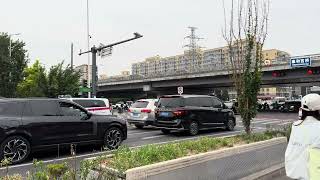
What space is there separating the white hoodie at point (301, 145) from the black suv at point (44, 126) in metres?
7.63

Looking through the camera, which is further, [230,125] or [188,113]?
[230,125]

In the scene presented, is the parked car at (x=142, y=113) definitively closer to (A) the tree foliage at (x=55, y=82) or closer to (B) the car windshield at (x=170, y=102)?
(B) the car windshield at (x=170, y=102)

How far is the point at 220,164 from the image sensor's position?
283 inches

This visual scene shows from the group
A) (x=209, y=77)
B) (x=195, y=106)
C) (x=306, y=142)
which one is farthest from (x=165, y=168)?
(x=209, y=77)

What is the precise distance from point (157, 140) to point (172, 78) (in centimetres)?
4577

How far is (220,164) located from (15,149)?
18.1 feet

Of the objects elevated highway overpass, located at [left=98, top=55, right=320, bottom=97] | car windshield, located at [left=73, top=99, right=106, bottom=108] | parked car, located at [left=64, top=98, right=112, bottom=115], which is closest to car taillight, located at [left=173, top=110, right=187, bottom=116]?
parked car, located at [left=64, top=98, right=112, bottom=115]

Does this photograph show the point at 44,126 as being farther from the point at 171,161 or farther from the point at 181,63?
the point at 181,63

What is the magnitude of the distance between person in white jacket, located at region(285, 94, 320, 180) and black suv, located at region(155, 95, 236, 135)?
43.8ft

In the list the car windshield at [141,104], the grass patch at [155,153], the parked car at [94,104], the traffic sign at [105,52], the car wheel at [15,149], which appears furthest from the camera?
the traffic sign at [105,52]

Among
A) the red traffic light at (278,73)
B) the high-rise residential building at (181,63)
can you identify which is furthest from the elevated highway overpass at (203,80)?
the high-rise residential building at (181,63)

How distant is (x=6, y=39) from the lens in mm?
46812

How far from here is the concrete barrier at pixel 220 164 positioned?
5793 millimetres

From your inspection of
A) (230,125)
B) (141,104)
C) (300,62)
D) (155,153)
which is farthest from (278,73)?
(155,153)
